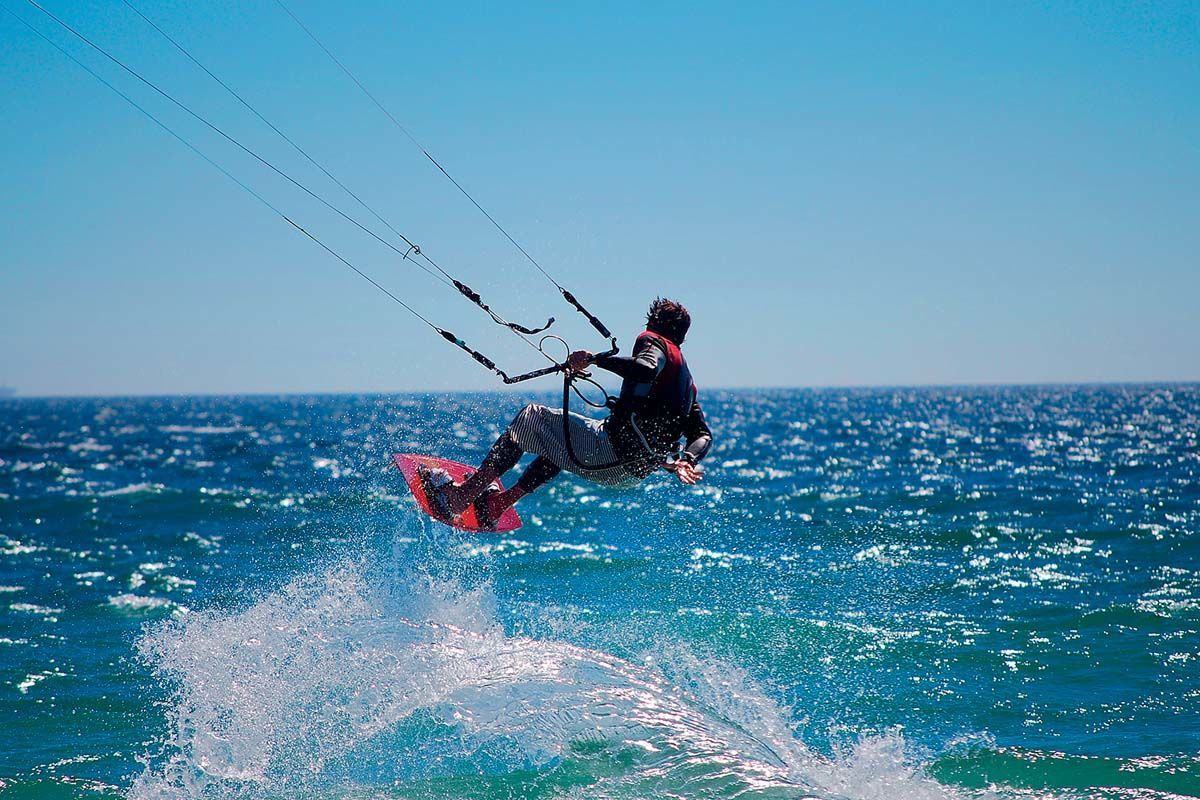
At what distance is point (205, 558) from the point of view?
54.3 ft

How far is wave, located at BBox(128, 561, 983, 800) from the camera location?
7215mm

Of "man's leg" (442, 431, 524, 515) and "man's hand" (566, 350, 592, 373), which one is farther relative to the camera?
"man's leg" (442, 431, 524, 515)

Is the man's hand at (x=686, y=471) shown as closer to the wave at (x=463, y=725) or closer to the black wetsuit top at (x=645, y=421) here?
the black wetsuit top at (x=645, y=421)

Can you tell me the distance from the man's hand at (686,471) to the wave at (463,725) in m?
1.86

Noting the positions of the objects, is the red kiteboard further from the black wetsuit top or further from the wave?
the black wetsuit top

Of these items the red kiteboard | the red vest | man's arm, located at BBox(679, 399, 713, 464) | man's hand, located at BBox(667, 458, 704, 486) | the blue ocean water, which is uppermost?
the red vest

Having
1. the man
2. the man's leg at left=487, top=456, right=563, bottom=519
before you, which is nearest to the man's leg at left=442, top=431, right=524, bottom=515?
the man

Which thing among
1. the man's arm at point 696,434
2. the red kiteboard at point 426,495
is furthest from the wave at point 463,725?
the man's arm at point 696,434

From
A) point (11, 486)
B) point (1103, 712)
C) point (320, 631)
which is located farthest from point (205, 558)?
point (11, 486)

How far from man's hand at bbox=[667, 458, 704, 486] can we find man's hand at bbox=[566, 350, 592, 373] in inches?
39.4

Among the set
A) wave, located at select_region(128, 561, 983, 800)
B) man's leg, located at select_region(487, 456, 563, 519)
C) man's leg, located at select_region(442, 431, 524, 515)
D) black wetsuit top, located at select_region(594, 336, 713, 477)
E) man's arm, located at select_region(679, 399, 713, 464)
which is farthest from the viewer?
man's leg, located at select_region(487, 456, 563, 519)

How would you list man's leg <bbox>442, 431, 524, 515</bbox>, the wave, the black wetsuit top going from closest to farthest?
the wave, the black wetsuit top, man's leg <bbox>442, 431, 524, 515</bbox>

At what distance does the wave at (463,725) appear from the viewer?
7215 mm

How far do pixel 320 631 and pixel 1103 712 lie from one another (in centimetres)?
699
